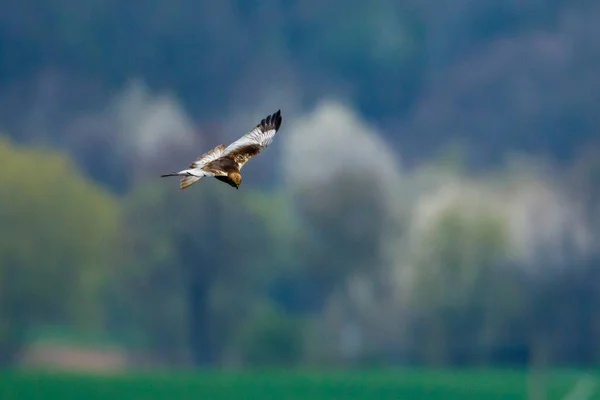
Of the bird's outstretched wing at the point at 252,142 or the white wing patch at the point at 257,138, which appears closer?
the bird's outstretched wing at the point at 252,142

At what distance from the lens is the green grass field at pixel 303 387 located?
41.2 meters

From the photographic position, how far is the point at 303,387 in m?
41.6

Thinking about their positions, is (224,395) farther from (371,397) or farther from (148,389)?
(371,397)

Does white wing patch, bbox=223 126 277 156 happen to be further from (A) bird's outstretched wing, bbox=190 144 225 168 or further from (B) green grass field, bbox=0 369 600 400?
(B) green grass field, bbox=0 369 600 400

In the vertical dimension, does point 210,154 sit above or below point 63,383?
below

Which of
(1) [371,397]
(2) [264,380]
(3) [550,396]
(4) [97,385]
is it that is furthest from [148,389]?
(3) [550,396]

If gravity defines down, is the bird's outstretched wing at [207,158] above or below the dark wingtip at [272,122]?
below

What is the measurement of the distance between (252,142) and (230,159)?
3.08 ft

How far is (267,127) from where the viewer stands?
1317 centimetres

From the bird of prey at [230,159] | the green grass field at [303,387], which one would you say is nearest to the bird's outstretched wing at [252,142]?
the bird of prey at [230,159]

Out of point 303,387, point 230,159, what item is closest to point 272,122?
point 230,159

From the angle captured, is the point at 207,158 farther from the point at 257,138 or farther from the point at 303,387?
the point at 303,387

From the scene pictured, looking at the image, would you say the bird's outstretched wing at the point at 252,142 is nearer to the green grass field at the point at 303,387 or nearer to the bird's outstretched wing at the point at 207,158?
the bird's outstretched wing at the point at 207,158

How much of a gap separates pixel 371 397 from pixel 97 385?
1216 cm
